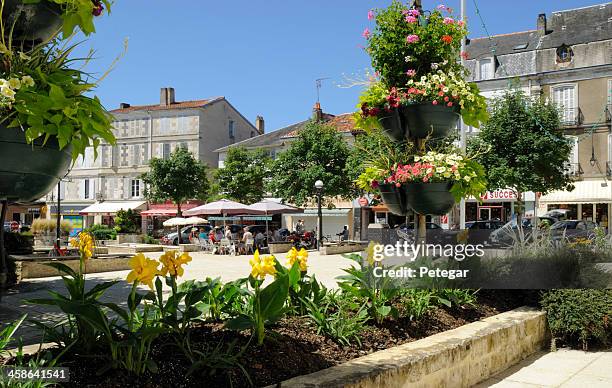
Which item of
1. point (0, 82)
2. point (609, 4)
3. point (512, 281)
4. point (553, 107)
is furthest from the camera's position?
point (609, 4)

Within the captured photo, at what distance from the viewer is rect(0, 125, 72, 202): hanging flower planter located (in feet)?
6.48

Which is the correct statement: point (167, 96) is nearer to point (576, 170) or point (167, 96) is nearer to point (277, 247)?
point (277, 247)

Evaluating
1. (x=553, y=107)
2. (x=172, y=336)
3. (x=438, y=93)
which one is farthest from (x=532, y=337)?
(x=553, y=107)

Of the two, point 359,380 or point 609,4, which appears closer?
point 359,380

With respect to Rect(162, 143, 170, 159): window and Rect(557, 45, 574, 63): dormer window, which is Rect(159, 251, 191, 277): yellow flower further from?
Rect(162, 143, 170, 159): window

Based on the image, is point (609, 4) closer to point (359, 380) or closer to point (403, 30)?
point (403, 30)

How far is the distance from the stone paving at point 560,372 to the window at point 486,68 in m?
32.1

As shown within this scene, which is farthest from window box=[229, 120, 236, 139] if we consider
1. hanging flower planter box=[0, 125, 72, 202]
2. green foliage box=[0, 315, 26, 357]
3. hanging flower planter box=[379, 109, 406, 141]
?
hanging flower planter box=[0, 125, 72, 202]

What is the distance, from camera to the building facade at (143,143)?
159 ft

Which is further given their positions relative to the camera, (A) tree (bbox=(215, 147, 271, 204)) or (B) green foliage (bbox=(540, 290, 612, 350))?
(A) tree (bbox=(215, 147, 271, 204))

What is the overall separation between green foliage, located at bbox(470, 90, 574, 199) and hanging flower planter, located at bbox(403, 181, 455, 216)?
21037 mm

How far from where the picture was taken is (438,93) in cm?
551

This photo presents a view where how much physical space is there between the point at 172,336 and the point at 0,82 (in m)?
1.93

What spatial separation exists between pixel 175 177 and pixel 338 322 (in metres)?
34.5
